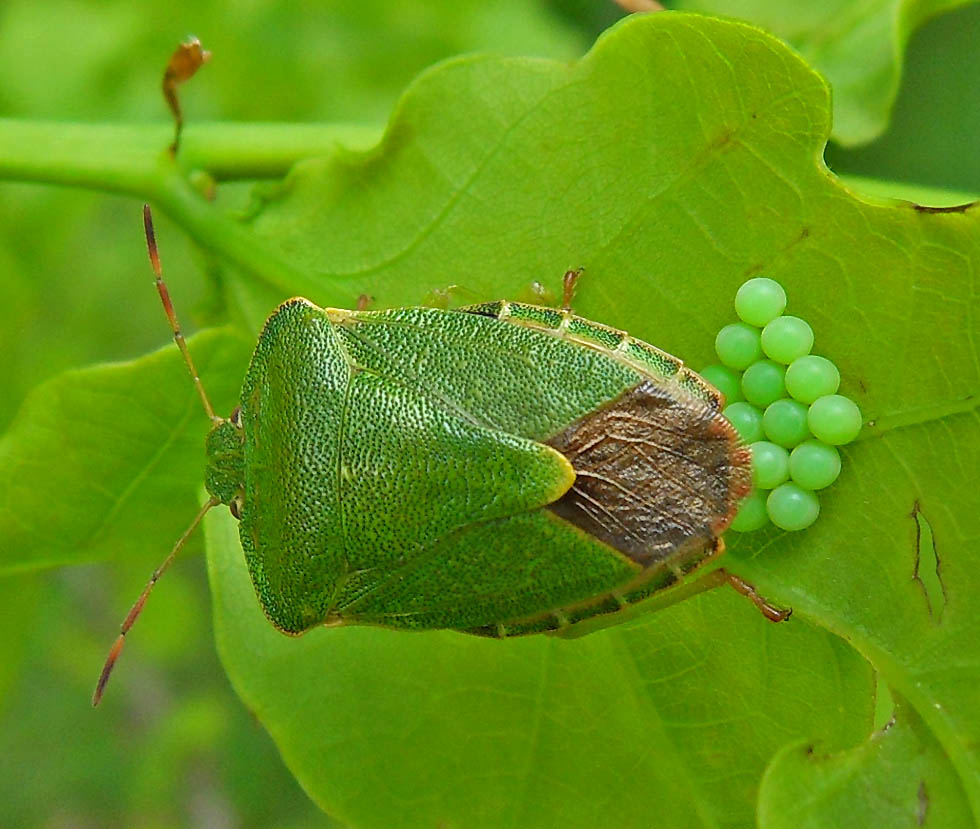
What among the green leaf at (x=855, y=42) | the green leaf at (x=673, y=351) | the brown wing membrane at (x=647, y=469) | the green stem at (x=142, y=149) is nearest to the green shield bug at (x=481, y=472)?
the brown wing membrane at (x=647, y=469)

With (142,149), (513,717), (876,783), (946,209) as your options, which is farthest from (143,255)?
(876,783)

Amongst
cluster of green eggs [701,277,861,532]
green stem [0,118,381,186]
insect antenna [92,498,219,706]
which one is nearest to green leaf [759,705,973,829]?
cluster of green eggs [701,277,861,532]

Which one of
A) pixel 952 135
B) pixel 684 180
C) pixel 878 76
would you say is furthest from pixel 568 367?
pixel 952 135

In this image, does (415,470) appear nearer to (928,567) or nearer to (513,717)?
(513,717)

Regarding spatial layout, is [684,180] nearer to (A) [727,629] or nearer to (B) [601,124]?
(B) [601,124]

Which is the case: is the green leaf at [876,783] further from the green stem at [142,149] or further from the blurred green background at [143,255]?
the green stem at [142,149]
